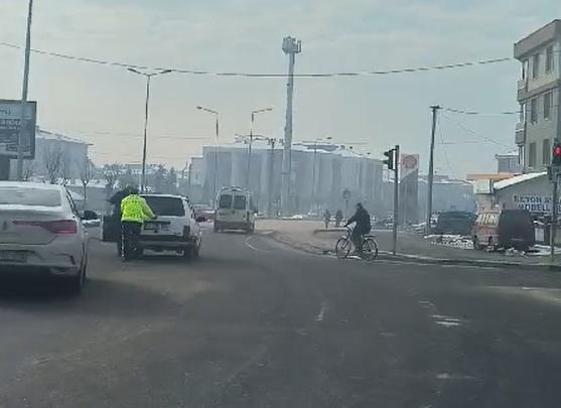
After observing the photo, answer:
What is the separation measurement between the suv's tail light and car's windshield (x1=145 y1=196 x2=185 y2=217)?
394 inches

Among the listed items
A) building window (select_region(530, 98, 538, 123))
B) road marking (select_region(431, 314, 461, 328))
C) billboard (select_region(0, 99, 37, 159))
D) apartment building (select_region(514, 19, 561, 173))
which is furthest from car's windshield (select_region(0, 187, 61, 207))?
building window (select_region(530, 98, 538, 123))

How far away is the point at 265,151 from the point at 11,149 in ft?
273

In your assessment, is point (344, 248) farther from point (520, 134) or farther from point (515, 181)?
Answer: point (520, 134)

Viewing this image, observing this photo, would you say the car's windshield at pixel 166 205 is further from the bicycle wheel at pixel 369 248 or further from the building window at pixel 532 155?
the building window at pixel 532 155

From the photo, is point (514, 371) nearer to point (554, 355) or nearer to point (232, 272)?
point (554, 355)

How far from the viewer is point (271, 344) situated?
9570mm

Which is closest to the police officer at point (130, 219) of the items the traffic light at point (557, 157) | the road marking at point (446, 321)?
the road marking at point (446, 321)

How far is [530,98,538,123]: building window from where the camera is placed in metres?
59.8

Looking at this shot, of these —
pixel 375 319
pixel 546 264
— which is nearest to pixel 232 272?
pixel 375 319

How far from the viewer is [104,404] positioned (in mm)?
6680

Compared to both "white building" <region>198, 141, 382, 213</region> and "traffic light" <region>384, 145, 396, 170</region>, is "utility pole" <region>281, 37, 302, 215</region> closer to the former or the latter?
"white building" <region>198, 141, 382, 213</region>

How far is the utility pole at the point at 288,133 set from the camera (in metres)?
98.1

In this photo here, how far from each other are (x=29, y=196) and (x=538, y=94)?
163 feet

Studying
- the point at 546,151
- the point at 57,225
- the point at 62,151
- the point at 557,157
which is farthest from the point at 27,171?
the point at 57,225
